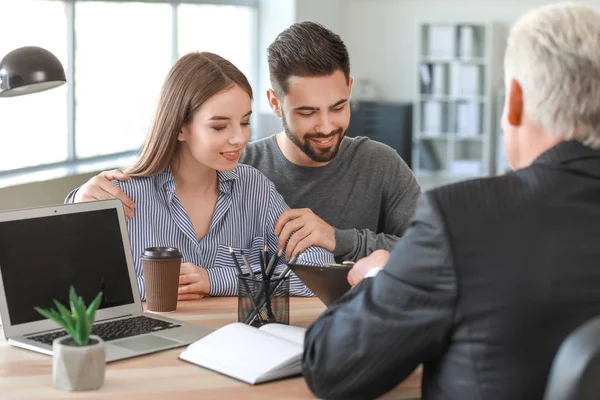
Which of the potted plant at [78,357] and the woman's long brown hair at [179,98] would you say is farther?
the woman's long brown hair at [179,98]

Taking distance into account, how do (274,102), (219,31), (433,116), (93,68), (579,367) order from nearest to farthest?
(579,367) → (274,102) → (93,68) → (219,31) → (433,116)

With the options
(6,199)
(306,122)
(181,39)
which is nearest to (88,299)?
(306,122)

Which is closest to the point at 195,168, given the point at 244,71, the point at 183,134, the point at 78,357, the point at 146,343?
the point at 183,134

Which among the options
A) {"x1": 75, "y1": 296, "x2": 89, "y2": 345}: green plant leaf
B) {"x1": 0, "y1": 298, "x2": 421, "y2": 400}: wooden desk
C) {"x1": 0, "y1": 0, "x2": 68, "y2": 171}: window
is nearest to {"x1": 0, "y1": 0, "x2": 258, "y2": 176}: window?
{"x1": 0, "y1": 0, "x2": 68, "y2": 171}: window

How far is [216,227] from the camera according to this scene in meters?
2.40

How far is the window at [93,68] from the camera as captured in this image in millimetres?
5156

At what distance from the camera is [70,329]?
1573mm

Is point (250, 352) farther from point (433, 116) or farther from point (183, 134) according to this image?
point (433, 116)

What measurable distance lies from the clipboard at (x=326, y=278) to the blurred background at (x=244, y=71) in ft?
10.2

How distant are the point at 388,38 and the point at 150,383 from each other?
309 inches

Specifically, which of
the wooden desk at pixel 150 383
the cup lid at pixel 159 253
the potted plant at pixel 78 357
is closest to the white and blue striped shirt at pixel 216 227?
the cup lid at pixel 159 253

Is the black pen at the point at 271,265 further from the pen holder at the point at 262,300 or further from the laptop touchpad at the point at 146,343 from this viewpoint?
the laptop touchpad at the point at 146,343

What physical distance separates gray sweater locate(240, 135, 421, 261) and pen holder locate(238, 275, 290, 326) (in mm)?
802

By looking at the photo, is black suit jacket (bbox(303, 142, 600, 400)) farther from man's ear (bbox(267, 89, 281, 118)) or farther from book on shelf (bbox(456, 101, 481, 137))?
book on shelf (bbox(456, 101, 481, 137))
